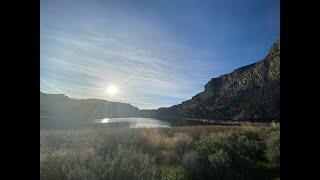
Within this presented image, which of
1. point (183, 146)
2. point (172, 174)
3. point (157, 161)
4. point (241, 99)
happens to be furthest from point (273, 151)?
point (241, 99)

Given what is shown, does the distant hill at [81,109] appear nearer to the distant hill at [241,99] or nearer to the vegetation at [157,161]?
the distant hill at [241,99]

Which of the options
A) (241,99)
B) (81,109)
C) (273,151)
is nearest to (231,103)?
(241,99)

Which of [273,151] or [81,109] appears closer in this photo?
[273,151]

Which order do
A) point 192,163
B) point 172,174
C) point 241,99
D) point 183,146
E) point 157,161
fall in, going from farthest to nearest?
point 241,99 < point 183,146 < point 157,161 < point 192,163 < point 172,174

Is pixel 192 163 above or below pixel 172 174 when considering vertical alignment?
above

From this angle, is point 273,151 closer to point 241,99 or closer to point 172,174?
point 172,174

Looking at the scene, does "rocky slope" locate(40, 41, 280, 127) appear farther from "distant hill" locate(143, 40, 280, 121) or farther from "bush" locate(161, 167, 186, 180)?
"bush" locate(161, 167, 186, 180)

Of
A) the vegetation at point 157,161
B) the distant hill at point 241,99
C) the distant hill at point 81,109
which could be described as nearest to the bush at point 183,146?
the vegetation at point 157,161

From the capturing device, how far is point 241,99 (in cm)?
3438

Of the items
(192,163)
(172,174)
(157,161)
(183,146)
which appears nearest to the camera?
(172,174)

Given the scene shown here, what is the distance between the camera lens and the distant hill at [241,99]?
2906 cm

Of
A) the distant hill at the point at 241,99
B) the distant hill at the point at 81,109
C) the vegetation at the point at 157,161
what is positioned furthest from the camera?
the distant hill at the point at 241,99
